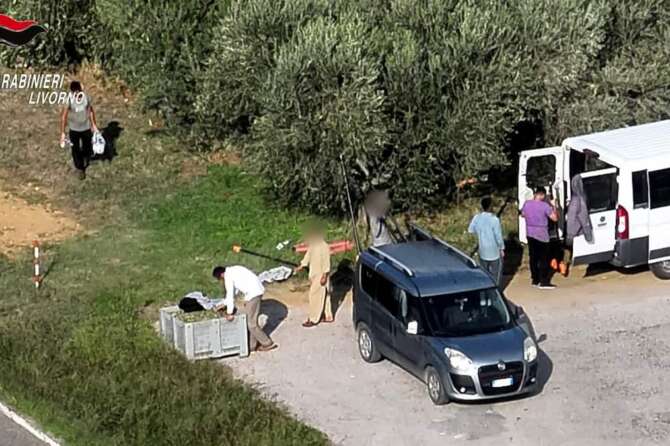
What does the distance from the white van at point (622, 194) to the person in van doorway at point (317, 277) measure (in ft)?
11.2

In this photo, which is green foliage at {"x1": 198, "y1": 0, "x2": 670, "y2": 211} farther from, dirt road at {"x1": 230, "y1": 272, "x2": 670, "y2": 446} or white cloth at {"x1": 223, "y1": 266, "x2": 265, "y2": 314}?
white cloth at {"x1": 223, "y1": 266, "x2": 265, "y2": 314}

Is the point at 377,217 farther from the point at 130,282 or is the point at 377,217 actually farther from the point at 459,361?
the point at 459,361

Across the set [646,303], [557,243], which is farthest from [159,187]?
[646,303]

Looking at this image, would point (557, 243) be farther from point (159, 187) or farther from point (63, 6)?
point (63, 6)

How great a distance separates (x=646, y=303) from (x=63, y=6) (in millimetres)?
13878

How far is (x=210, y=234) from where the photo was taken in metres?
22.1

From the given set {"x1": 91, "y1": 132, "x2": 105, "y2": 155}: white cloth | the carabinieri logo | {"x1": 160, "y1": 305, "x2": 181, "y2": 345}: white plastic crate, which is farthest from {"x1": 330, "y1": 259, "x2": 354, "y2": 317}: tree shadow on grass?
the carabinieri logo

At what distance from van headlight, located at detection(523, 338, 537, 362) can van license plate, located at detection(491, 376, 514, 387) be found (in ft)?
1.09

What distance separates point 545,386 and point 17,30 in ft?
52.2

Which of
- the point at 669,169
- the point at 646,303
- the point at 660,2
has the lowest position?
the point at 646,303

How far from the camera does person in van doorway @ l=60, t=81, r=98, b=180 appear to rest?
2405cm

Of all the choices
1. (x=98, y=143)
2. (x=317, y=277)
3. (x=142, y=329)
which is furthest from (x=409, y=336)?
(x=98, y=143)

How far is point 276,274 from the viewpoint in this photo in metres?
20.5

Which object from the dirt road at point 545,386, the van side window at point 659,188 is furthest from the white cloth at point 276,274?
the van side window at point 659,188
